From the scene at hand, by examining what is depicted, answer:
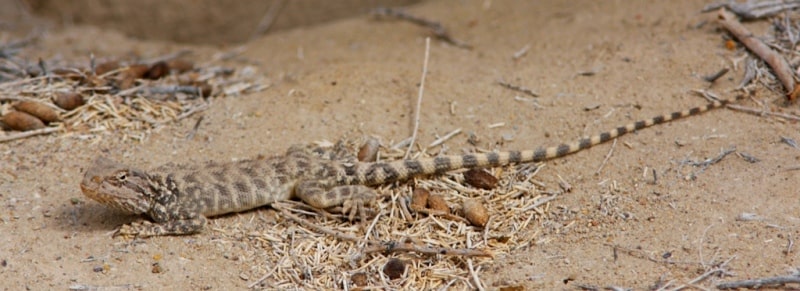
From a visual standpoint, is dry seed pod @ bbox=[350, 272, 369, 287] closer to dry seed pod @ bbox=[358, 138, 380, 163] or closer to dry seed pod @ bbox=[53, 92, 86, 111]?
dry seed pod @ bbox=[358, 138, 380, 163]

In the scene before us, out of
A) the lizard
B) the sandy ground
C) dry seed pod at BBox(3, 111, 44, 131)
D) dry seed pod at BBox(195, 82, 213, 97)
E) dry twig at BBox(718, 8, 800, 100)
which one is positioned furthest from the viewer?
dry seed pod at BBox(195, 82, 213, 97)

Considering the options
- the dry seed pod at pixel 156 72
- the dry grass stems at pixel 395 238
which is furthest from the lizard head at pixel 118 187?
the dry seed pod at pixel 156 72

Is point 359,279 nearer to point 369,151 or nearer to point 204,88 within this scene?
point 369,151

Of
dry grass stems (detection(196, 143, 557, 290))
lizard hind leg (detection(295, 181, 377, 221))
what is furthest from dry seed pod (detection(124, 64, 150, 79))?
lizard hind leg (detection(295, 181, 377, 221))

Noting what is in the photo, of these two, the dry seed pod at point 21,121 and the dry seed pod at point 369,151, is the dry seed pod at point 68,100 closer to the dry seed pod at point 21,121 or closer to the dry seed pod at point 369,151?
the dry seed pod at point 21,121

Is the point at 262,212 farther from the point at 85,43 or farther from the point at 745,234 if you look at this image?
the point at 85,43

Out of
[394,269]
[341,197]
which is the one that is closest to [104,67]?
[341,197]
